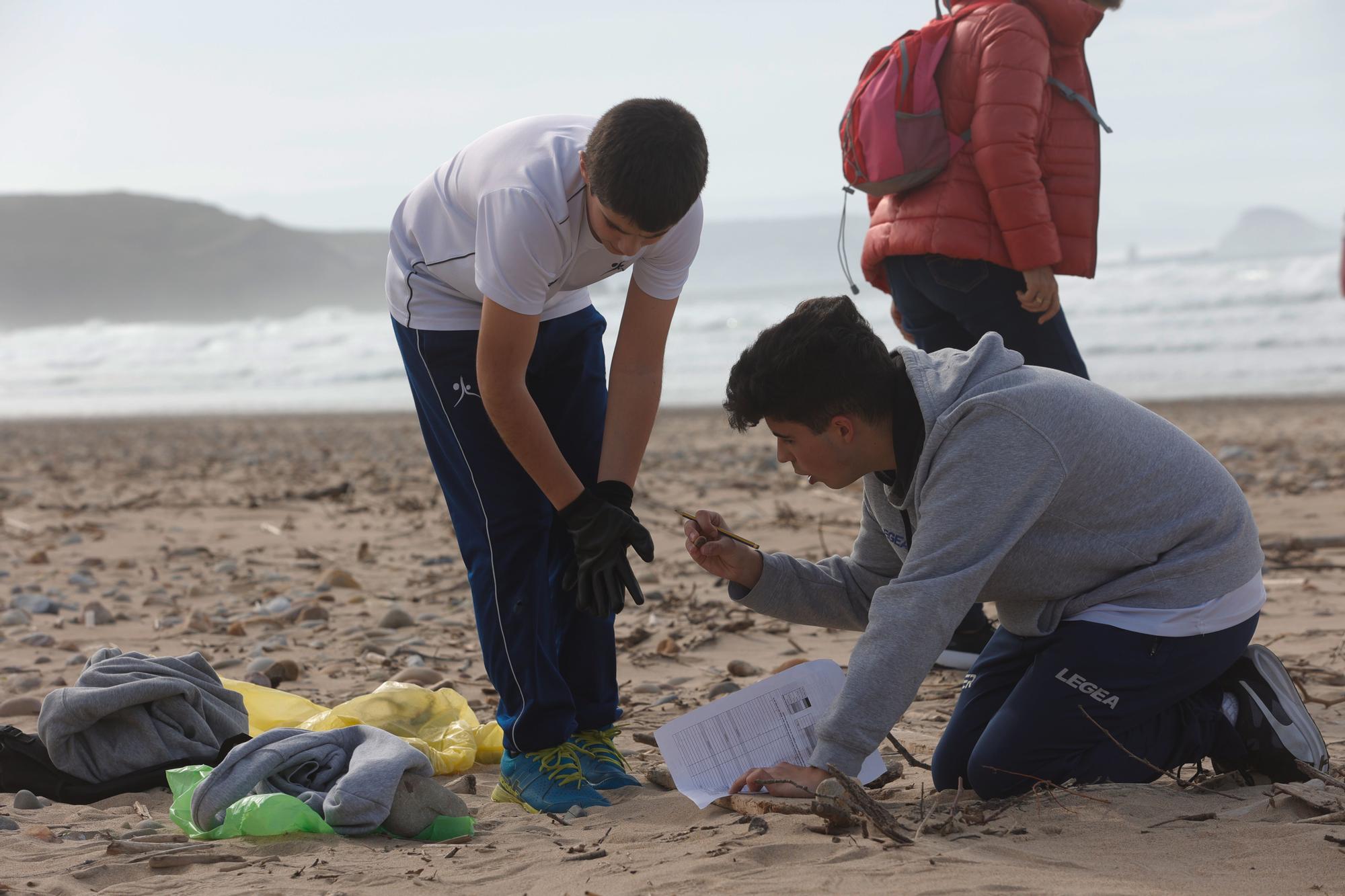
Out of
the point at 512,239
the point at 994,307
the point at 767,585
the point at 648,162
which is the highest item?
the point at 648,162

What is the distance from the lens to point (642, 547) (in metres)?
2.51

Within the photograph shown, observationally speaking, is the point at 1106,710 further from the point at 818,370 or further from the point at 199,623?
the point at 199,623

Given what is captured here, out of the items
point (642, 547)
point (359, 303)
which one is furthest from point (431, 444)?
point (359, 303)

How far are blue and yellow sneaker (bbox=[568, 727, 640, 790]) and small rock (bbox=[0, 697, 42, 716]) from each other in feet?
5.29

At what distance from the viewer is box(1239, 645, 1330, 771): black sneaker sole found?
7.35 feet

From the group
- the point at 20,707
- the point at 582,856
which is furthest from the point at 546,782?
the point at 20,707

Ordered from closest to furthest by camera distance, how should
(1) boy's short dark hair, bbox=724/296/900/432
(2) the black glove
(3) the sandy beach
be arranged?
(3) the sandy beach < (1) boy's short dark hair, bbox=724/296/900/432 < (2) the black glove

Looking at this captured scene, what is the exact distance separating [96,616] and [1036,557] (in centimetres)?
352

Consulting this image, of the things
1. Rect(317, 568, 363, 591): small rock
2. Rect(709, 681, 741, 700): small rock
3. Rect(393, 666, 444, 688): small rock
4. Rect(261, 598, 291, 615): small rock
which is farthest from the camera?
Rect(317, 568, 363, 591): small rock

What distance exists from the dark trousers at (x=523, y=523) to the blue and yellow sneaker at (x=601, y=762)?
0.03m

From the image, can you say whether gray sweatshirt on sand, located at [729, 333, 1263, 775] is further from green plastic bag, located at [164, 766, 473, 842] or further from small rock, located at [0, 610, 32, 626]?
small rock, located at [0, 610, 32, 626]

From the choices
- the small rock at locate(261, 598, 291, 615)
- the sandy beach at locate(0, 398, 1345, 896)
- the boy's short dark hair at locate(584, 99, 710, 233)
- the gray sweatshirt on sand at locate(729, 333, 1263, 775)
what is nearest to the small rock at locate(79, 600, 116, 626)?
the sandy beach at locate(0, 398, 1345, 896)

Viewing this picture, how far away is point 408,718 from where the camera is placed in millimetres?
2918

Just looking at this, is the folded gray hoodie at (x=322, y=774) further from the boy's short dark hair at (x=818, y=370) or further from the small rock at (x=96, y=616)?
the small rock at (x=96, y=616)
